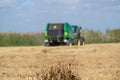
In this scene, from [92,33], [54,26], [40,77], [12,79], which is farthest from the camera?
[92,33]

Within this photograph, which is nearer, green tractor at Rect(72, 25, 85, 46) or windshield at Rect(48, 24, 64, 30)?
windshield at Rect(48, 24, 64, 30)

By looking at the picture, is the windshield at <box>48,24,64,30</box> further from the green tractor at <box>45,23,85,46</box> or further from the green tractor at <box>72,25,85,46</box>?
the green tractor at <box>72,25,85,46</box>

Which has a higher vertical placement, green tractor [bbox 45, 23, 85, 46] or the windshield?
the windshield

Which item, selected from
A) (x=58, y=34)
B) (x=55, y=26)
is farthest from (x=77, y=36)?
(x=55, y=26)

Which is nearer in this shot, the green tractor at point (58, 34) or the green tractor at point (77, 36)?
the green tractor at point (58, 34)

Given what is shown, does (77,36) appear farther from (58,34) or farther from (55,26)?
(55,26)

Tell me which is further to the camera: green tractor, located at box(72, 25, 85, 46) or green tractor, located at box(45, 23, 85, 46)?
green tractor, located at box(72, 25, 85, 46)

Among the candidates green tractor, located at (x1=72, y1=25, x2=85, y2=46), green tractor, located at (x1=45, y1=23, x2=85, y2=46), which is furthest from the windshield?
green tractor, located at (x1=72, y1=25, x2=85, y2=46)

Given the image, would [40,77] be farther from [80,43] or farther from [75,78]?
[80,43]

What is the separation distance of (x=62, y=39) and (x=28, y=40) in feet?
50.5

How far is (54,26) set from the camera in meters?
39.1

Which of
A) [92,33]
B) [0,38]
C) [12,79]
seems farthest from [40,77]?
[92,33]

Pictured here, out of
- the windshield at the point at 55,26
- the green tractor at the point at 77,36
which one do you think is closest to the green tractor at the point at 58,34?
the windshield at the point at 55,26

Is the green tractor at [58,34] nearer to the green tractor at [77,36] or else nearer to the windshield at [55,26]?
the windshield at [55,26]
